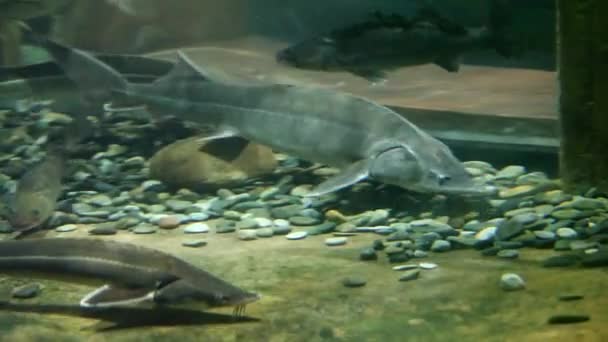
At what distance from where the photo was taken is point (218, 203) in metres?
5.02

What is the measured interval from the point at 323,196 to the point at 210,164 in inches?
33.4

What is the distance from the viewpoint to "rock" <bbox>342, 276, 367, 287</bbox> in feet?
11.4

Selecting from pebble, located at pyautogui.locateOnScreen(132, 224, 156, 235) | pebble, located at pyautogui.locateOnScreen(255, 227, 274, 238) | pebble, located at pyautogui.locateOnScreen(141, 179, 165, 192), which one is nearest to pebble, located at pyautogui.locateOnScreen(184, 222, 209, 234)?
pebble, located at pyautogui.locateOnScreen(132, 224, 156, 235)

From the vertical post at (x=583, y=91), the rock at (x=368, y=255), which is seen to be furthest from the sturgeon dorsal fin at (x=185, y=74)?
the vertical post at (x=583, y=91)

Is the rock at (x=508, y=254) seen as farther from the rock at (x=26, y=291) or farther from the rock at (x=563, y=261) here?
the rock at (x=26, y=291)

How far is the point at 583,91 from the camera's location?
468cm

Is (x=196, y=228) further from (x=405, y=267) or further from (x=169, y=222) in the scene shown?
(x=405, y=267)

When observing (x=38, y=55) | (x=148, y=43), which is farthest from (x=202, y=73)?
(x=148, y=43)

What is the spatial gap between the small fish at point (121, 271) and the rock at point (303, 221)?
4.83ft

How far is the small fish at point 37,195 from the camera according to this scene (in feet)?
14.9

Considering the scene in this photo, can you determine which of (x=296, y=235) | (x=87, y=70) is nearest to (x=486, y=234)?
(x=296, y=235)

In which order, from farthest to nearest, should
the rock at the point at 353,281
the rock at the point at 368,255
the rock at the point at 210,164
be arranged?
the rock at the point at 210,164 < the rock at the point at 368,255 < the rock at the point at 353,281

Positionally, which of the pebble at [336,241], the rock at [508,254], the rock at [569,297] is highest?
the rock at [569,297]

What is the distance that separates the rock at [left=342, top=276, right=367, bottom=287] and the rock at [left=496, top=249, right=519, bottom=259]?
2.24ft
